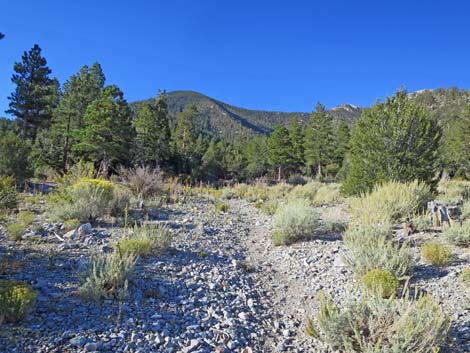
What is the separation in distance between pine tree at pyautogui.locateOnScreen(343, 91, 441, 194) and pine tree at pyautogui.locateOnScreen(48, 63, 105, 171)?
18700mm

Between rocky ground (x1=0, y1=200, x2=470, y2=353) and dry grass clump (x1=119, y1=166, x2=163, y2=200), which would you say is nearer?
rocky ground (x1=0, y1=200, x2=470, y2=353)

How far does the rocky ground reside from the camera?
2951 mm

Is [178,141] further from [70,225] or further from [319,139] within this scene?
[70,225]

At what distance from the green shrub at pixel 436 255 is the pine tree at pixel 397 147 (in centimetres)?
434

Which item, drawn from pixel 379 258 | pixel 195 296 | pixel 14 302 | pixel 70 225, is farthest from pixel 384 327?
pixel 70 225

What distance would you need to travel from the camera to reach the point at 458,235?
5.26 m

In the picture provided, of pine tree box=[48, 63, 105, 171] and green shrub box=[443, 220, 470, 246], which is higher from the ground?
pine tree box=[48, 63, 105, 171]

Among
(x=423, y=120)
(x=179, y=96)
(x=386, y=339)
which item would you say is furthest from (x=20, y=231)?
(x=179, y=96)

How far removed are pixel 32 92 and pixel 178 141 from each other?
1896 centimetres

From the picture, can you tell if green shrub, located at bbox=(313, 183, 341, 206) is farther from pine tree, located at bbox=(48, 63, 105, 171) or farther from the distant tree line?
pine tree, located at bbox=(48, 63, 105, 171)

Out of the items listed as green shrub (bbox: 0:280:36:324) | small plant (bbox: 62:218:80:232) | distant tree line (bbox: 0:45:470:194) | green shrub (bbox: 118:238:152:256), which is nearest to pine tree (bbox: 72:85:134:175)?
distant tree line (bbox: 0:45:470:194)

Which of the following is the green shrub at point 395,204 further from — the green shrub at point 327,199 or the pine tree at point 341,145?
the pine tree at point 341,145

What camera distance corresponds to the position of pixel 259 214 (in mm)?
10680

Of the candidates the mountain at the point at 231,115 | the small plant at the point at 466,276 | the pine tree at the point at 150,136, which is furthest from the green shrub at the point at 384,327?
the mountain at the point at 231,115
